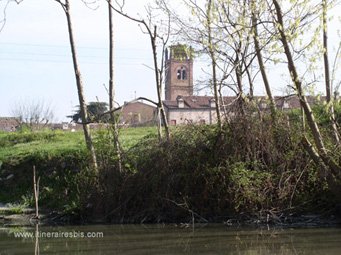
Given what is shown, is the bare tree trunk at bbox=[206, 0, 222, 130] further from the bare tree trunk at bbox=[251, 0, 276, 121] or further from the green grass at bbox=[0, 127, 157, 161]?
the green grass at bbox=[0, 127, 157, 161]

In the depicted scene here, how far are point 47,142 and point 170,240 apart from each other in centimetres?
1451

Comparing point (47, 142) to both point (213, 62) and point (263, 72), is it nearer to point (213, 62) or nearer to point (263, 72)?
point (213, 62)

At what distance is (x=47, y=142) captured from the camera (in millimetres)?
26062

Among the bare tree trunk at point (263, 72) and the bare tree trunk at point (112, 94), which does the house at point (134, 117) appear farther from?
the bare tree trunk at point (263, 72)

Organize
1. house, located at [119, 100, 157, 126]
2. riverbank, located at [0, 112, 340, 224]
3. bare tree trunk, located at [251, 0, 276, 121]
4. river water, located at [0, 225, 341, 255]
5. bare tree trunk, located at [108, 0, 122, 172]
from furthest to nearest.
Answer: house, located at [119, 100, 157, 126] → bare tree trunk, located at [108, 0, 122, 172] → riverbank, located at [0, 112, 340, 224] → bare tree trunk, located at [251, 0, 276, 121] → river water, located at [0, 225, 341, 255]

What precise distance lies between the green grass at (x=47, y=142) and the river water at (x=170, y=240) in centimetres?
472

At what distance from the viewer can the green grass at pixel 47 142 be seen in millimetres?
22109

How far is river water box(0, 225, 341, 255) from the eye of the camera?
1135 centimetres

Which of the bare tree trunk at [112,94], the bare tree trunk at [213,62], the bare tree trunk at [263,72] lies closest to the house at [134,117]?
the bare tree trunk at [112,94]

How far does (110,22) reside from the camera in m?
19.5

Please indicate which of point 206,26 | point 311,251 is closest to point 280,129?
point 206,26

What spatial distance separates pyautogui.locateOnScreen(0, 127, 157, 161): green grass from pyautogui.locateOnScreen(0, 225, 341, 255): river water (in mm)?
4723

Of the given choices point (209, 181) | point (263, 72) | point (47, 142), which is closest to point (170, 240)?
point (209, 181)

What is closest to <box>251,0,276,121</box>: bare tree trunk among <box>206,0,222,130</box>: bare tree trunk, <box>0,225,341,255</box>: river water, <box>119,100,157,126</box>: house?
<box>206,0,222,130</box>: bare tree trunk
